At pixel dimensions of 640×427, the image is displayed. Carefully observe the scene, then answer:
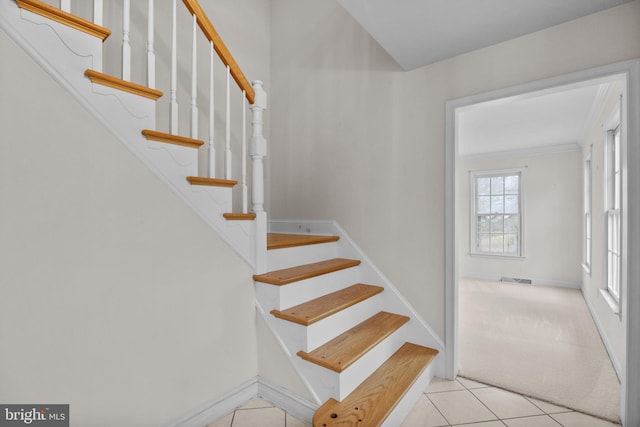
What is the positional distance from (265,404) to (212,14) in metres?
3.36

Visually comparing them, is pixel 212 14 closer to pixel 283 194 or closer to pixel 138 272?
pixel 283 194

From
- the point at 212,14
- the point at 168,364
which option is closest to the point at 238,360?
the point at 168,364

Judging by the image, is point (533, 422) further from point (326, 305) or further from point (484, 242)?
point (484, 242)

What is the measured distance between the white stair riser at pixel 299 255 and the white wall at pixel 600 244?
2114mm

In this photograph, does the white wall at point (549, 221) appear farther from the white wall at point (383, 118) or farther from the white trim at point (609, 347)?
the white wall at point (383, 118)

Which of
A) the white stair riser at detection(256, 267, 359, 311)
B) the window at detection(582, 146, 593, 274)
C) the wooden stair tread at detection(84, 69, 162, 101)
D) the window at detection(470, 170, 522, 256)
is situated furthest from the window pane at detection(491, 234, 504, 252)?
the wooden stair tread at detection(84, 69, 162, 101)

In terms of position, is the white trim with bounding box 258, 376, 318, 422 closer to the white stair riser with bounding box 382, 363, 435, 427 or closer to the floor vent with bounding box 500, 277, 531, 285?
the white stair riser with bounding box 382, 363, 435, 427

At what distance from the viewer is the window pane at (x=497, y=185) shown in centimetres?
530

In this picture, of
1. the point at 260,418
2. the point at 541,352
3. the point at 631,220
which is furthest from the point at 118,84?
the point at 541,352

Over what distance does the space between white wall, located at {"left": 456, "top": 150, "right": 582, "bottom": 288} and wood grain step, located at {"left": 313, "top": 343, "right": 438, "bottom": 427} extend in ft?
13.4

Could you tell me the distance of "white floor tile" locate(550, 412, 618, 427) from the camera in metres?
1.53

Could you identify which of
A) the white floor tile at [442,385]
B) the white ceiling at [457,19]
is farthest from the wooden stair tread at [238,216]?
the white floor tile at [442,385]

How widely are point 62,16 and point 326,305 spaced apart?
1.86 metres

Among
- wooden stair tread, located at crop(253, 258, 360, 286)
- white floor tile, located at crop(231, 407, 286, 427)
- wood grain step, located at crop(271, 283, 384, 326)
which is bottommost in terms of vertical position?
white floor tile, located at crop(231, 407, 286, 427)
